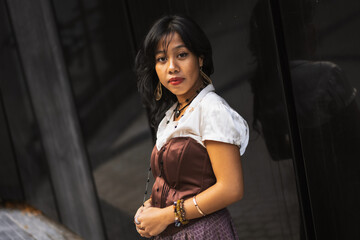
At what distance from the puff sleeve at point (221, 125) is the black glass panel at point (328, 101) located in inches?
30.9

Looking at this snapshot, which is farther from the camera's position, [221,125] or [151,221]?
[151,221]

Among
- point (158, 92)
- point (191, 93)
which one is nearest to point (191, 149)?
point (191, 93)

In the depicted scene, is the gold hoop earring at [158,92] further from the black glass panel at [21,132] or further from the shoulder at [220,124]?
the black glass panel at [21,132]

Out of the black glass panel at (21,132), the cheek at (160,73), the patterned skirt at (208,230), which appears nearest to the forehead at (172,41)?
the cheek at (160,73)

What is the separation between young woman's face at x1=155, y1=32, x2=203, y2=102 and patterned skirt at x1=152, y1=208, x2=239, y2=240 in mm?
624

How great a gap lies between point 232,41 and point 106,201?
273 cm

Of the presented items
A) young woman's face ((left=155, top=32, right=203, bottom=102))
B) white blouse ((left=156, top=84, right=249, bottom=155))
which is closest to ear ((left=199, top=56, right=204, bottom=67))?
young woman's face ((left=155, top=32, right=203, bottom=102))

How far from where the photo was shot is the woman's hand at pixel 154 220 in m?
1.88

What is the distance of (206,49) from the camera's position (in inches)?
76.0

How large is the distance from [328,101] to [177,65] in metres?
1.03

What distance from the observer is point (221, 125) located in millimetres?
1797

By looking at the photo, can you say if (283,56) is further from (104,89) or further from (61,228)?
(61,228)

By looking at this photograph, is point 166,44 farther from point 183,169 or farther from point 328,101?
point 328,101

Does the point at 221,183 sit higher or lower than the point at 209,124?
lower
